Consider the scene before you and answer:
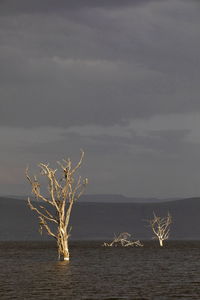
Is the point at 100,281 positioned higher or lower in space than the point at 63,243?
lower

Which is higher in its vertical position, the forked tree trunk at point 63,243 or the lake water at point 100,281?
the forked tree trunk at point 63,243

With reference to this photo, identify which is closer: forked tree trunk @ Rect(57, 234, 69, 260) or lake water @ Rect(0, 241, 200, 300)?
lake water @ Rect(0, 241, 200, 300)

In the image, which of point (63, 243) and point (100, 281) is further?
point (63, 243)

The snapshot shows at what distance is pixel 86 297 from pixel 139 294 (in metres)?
2.43

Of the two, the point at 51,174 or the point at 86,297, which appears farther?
the point at 51,174

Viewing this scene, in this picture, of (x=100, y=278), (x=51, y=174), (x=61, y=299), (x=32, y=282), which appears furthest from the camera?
(x=51, y=174)

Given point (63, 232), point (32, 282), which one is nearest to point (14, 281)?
point (32, 282)

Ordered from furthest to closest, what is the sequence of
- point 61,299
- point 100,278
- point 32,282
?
point 100,278 → point 32,282 → point 61,299

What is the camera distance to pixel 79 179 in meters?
55.3

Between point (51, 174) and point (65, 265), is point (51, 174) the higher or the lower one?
the higher one

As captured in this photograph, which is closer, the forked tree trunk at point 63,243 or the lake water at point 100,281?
the lake water at point 100,281

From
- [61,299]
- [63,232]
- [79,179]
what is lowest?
[61,299]

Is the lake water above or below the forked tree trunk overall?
below

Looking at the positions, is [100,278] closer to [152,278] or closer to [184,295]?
[152,278]
